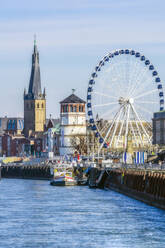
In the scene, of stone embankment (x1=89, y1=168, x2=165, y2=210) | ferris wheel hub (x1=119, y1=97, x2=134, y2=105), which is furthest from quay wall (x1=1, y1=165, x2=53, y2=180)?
→ stone embankment (x1=89, y1=168, x2=165, y2=210)

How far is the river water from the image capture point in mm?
66562

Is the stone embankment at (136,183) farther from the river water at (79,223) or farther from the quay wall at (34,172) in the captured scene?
the quay wall at (34,172)

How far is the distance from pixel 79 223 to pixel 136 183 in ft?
93.2

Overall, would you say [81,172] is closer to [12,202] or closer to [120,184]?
[120,184]

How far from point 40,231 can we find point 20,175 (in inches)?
4888

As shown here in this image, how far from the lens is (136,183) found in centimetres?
10406

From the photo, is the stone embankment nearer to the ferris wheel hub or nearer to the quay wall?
the ferris wheel hub

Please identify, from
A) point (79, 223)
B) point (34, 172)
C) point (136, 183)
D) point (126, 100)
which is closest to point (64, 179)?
point (126, 100)

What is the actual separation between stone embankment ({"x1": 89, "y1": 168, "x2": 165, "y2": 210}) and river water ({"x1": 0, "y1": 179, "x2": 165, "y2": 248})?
1.26m

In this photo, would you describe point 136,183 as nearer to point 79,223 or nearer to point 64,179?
point 79,223

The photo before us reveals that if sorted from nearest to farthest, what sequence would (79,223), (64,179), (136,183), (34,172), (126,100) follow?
(79,223), (136,183), (64,179), (126,100), (34,172)

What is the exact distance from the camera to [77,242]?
66438 mm

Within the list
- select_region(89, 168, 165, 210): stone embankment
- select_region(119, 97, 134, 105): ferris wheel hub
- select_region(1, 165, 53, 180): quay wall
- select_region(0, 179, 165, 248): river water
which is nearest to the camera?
select_region(0, 179, 165, 248): river water

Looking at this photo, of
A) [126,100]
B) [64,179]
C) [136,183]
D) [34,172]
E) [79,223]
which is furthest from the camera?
[34,172]
